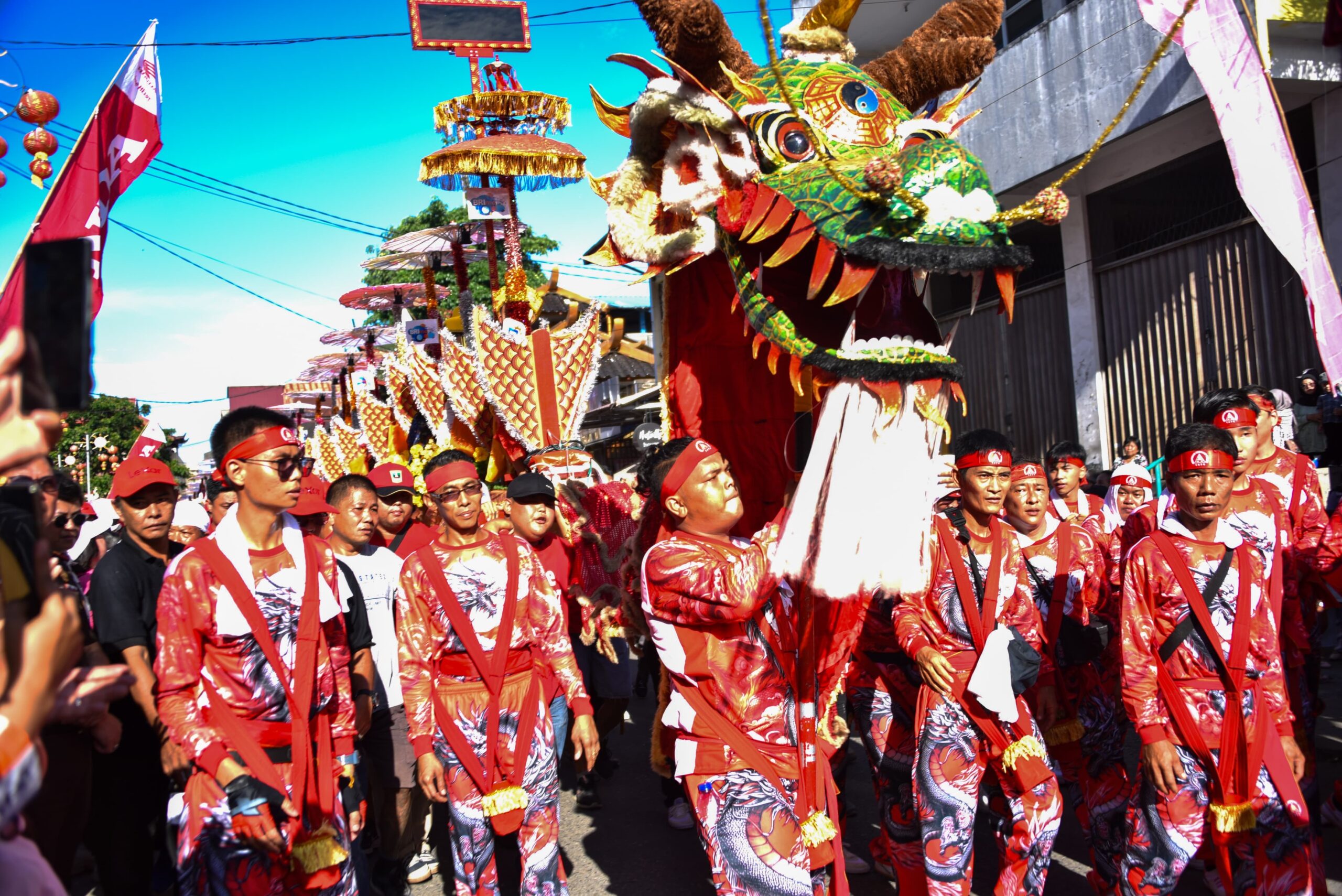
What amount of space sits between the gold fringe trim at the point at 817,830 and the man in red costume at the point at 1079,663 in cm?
130

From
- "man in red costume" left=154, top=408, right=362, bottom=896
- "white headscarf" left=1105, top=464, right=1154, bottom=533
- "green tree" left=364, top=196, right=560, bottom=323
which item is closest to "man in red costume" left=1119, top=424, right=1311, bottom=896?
"white headscarf" left=1105, top=464, right=1154, bottom=533

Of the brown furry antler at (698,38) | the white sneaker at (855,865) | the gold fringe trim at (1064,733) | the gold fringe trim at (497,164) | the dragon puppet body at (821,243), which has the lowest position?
the white sneaker at (855,865)

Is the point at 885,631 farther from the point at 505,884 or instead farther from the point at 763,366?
the point at 505,884

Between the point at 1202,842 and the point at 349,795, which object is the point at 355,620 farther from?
the point at 1202,842

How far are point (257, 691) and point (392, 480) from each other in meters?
2.65

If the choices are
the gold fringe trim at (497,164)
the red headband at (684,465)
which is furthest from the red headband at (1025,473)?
the gold fringe trim at (497,164)

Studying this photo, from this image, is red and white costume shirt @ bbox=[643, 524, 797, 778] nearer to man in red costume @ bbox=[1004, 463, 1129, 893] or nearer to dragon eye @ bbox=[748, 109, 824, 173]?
dragon eye @ bbox=[748, 109, 824, 173]

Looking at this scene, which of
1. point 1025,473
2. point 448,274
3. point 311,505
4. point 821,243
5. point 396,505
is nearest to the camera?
point 821,243

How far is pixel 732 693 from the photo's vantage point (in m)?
3.00

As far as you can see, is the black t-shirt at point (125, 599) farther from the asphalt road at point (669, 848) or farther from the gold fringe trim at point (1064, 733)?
the gold fringe trim at point (1064, 733)

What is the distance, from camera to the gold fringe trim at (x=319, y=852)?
2.90 meters

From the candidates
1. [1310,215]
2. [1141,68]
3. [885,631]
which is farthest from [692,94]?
[1141,68]

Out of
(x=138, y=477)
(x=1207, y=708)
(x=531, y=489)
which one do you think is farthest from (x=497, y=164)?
(x=1207, y=708)

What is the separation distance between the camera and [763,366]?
148 inches
